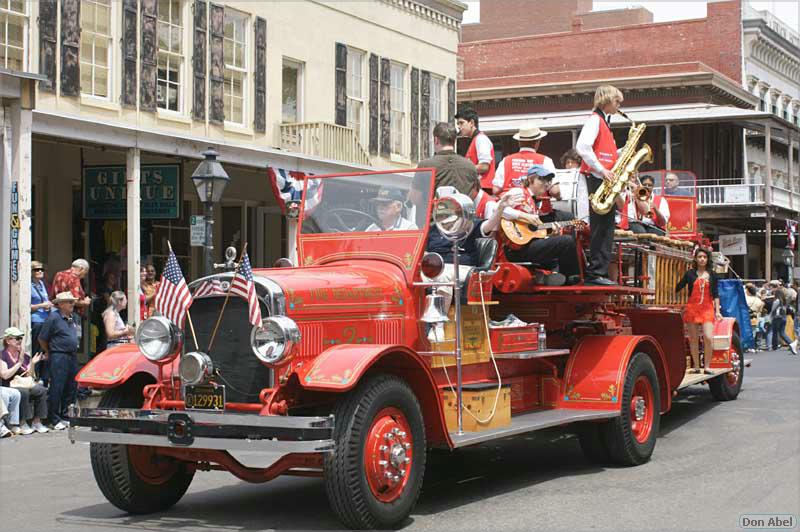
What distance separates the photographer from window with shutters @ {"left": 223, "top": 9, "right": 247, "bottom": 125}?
69.1ft

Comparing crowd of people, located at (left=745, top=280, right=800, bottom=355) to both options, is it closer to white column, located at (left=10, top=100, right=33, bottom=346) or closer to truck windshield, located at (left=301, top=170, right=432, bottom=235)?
white column, located at (left=10, top=100, right=33, bottom=346)

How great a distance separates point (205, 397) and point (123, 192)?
11.9 m

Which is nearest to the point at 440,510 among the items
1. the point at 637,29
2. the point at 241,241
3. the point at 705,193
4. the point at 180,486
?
the point at 180,486

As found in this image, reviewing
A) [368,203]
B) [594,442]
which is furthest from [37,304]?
[594,442]

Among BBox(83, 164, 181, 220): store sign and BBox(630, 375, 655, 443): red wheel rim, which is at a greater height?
BBox(83, 164, 181, 220): store sign

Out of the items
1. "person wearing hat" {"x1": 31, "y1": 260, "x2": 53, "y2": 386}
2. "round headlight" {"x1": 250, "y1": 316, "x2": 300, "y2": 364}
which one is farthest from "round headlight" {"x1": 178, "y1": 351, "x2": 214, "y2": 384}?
"person wearing hat" {"x1": 31, "y1": 260, "x2": 53, "y2": 386}

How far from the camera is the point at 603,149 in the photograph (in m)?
10.0

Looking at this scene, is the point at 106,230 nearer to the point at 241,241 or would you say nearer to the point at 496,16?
the point at 241,241

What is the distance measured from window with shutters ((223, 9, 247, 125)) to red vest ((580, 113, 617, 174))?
12108mm

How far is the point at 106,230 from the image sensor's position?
65.1 ft

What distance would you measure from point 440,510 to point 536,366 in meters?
2.22

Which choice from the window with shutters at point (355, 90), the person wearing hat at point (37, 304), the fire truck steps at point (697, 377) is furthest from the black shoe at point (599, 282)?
the window with shutters at point (355, 90)

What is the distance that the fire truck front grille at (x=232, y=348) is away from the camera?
7.29 m

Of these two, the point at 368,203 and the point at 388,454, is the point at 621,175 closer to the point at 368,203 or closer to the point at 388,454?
the point at 368,203
